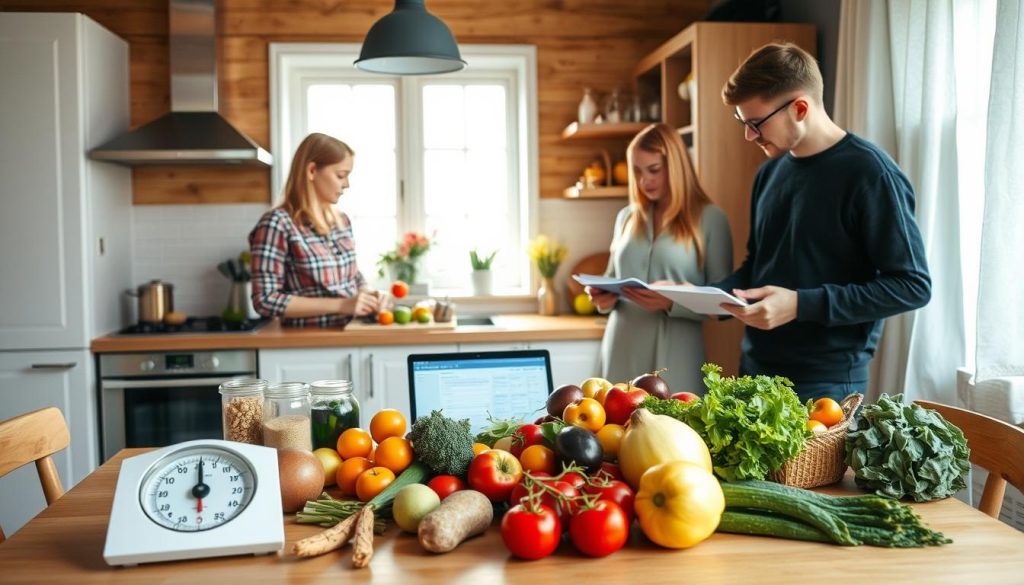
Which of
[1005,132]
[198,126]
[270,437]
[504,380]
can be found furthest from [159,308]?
[1005,132]

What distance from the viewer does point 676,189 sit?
302cm

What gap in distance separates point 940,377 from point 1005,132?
79 centimetres

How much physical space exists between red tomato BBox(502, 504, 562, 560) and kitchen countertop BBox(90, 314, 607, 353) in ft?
8.26

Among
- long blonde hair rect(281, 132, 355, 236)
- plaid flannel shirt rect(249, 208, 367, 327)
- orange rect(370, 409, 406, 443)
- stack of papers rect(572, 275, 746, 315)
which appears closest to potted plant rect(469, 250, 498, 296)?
plaid flannel shirt rect(249, 208, 367, 327)

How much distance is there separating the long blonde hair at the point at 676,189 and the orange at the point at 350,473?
5.64 feet

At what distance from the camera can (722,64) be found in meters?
3.71

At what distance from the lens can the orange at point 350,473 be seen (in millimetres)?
1604

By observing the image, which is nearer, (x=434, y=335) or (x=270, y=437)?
(x=270, y=437)

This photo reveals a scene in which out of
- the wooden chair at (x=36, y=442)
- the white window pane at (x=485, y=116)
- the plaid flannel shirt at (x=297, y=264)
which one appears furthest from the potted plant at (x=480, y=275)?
the wooden chair at (x=36, y=442)

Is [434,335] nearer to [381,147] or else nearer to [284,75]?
[381,147]

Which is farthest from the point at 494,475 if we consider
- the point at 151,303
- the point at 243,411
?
the point at 151,303

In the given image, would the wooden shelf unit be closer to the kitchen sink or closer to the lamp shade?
the kitchen sink

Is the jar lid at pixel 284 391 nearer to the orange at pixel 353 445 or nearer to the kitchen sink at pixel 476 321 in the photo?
the orange at pixel 353 445

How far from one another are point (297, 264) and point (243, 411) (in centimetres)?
219
